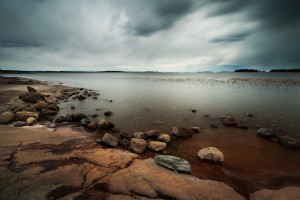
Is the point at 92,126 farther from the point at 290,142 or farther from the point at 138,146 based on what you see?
the point at 290,142

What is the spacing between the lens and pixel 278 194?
357 cm

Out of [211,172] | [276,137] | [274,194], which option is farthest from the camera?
[276,137]

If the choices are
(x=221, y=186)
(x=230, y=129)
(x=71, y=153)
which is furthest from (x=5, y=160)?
(x=230, y=129)

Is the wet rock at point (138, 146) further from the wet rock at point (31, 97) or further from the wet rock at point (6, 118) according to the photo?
the wet rock at point (31, 97)

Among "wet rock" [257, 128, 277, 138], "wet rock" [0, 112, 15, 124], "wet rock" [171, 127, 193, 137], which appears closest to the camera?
"wet rock" [257, 128, 277, 138]

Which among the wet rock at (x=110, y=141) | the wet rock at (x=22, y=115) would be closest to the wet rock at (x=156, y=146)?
the wet rock at (x=110, y=141)

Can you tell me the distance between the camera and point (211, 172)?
15.2 feet

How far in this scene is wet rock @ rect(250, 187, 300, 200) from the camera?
3465 mm

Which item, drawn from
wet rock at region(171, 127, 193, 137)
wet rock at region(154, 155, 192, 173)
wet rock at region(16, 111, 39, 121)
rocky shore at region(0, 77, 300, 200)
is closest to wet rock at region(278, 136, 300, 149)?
rocky shore at region(0, 77, 300, 200)

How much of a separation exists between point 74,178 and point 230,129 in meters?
8.82

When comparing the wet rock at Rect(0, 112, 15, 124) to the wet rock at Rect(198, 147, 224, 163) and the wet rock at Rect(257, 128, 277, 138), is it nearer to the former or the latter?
the wet rock at Rect(198, 147, 224, 163)

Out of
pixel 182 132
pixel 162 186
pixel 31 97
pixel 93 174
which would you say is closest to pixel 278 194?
pixel 162 186

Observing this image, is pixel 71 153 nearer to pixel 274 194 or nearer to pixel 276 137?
pixel 274 194

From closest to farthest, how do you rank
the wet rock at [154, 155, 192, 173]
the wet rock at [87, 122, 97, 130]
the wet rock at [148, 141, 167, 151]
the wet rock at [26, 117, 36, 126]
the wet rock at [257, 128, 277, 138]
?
the wet rock at [154, 155, 192, 173] → the wet rock at [148, 141, 167, 151] → the wet rock at [257, 128, 277, 138] → the wet rock at [26, 117, 36, 126] → the wet rock at [87, 122, 97, 130]
